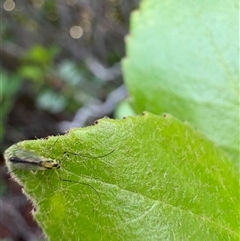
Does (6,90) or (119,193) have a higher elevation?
(6,90)

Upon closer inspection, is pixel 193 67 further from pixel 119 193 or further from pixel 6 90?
pixel 6 90

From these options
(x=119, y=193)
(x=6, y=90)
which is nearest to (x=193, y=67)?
(x=119, y=193)

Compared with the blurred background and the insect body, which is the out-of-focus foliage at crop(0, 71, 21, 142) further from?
the insect body

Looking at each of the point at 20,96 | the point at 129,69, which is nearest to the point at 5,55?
the point at 20,96

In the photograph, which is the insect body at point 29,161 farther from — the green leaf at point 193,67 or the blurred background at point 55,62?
the blurred background at point 55,62

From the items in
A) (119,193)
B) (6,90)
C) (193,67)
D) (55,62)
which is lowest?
(119,193)

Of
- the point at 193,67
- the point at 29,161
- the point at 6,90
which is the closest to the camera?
the point at 29,161

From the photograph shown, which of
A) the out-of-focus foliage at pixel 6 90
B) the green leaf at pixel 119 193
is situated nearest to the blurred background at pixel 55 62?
the out-of-focus foliage at pixel 6 90
